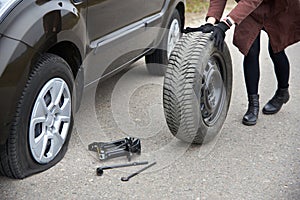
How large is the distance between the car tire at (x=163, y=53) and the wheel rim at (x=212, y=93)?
1.45m

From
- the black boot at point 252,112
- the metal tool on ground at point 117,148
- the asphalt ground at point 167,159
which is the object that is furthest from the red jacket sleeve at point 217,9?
the metal tool on ground at point 117,148

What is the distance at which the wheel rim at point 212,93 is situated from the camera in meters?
3.93

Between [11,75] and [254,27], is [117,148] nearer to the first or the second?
[11,75]

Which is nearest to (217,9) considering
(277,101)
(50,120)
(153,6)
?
(153,6)

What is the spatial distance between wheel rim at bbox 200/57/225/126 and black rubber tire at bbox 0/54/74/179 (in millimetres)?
1089

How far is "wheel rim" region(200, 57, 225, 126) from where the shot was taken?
3.93 metres

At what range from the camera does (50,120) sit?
11.4 ft

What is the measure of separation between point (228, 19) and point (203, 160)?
102 centimetres

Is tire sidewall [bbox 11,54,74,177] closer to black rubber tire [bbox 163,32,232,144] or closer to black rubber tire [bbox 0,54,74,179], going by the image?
black rubber tire [bbox 0,54,74,179]

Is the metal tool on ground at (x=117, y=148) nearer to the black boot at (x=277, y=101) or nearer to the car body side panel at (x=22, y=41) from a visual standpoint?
the car body side panel at (x=22, y=41)

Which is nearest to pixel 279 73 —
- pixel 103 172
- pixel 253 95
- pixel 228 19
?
pixel 253 95

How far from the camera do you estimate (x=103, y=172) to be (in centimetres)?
357

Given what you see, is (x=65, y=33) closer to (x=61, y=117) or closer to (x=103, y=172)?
(x=61, y=117)

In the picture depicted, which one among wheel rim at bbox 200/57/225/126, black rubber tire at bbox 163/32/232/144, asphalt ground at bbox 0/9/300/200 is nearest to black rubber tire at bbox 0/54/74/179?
asphalt ground at bbox 0/9/300/200
